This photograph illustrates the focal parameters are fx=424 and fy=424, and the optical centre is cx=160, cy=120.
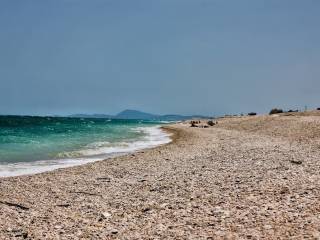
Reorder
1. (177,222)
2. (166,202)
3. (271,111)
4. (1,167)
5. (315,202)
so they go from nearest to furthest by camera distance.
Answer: (177,222) → (315,202) → (166,202) → (1,167) → (271,111)

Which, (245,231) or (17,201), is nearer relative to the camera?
(245,231)

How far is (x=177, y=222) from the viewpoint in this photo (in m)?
11.1

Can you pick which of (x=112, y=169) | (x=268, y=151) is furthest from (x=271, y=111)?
(x=112, y=169)

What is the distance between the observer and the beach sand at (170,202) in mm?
10359

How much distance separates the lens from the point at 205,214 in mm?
11750

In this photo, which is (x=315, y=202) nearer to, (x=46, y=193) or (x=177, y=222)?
(x=177, y=222)

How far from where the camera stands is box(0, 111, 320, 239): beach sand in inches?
408

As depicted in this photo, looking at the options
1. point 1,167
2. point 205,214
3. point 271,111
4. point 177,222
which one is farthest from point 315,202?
point 271,111

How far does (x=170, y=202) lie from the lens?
13.7m

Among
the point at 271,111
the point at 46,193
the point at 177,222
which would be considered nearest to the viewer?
the point at 177,222

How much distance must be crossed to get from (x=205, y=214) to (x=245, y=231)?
193cm

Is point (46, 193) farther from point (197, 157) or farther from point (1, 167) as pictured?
point (197, 157)

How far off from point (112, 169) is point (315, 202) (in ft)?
41.8

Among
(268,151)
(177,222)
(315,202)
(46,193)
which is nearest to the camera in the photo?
(177,222)
